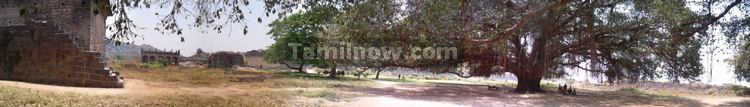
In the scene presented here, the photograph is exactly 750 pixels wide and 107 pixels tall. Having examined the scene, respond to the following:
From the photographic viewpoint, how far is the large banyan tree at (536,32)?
11461 mm

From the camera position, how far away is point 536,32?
49.5 ft

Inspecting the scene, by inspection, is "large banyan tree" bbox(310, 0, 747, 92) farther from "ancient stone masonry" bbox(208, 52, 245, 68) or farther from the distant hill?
"ancient stone masonry" bbox(208, 52, 245, 68)

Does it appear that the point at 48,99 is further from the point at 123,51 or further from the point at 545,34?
the point at 123,51

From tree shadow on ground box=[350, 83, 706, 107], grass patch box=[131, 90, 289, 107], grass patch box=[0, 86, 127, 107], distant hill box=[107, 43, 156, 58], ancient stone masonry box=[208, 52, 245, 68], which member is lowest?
tree shadow on ground box=[350, 83, 706, 107]

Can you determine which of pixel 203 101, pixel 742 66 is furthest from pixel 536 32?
pixel 742 66

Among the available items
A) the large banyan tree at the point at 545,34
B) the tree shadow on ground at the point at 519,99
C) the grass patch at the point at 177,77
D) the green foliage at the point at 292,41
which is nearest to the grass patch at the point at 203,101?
the large banyan tree at the point at 545,34

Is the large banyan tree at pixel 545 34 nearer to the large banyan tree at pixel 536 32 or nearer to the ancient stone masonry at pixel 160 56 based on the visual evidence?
the large banyan tree at pixel 536 32

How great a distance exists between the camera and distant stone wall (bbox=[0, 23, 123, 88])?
1342 cm

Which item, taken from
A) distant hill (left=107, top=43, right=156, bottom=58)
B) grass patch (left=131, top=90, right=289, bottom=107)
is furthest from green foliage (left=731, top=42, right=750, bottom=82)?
distant hill (left=107, top=43, right=156, bottom=58)

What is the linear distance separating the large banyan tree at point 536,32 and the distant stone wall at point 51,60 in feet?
19.4

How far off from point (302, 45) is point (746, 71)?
21.1 m

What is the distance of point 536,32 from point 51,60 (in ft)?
38.4

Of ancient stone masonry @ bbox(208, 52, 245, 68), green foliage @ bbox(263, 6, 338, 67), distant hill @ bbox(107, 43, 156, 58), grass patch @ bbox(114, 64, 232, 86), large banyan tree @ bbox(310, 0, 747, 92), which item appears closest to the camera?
large banyan tree @ bbox(310, 0, 747, 92)

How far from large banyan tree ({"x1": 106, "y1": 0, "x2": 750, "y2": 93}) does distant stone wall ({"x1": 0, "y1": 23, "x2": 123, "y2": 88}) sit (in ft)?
19.4
